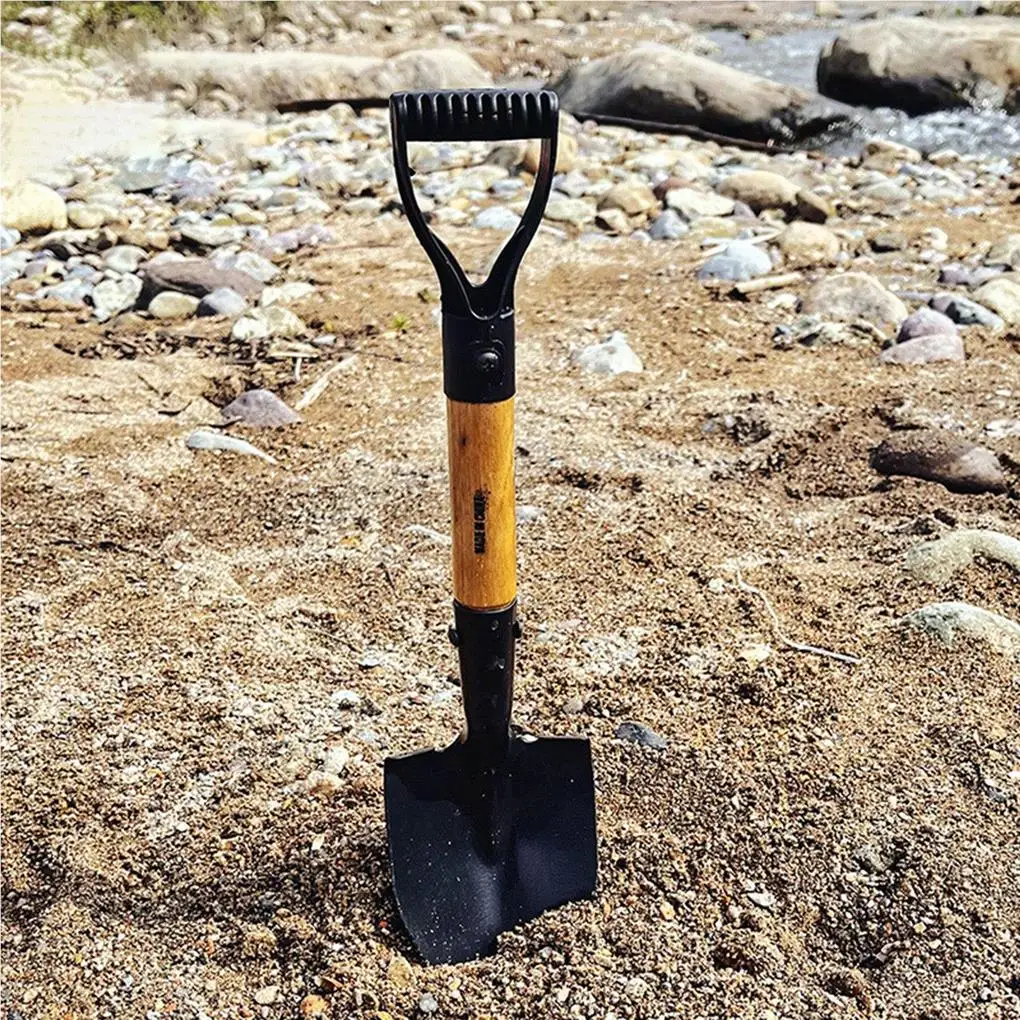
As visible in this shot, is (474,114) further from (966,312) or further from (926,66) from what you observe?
(926,66)

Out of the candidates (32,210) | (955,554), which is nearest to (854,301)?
(955,554)

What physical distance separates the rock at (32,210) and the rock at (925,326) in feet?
13.8

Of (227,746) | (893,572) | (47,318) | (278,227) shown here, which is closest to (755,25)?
(278,227)

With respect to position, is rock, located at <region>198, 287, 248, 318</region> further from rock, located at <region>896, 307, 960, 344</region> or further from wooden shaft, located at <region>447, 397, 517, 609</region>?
wooden shaft, located at <region>447, 397, 517, 609</region>

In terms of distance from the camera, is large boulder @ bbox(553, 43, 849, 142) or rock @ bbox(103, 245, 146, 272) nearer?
rock @ bbox(103, 245, 146, 272)

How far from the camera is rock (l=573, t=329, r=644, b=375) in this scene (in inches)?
171

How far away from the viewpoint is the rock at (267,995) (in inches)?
73.6

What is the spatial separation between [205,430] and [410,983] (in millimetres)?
2459

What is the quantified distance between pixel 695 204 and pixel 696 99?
A: 313cm

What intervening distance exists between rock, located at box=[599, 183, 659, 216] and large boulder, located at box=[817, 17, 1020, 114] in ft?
16.5

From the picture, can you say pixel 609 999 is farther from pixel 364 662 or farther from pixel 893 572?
pixel 893 572

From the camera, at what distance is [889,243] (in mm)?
5707

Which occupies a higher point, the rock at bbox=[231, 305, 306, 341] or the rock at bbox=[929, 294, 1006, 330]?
the rock at bbox=[929, 294, 1006, 330]

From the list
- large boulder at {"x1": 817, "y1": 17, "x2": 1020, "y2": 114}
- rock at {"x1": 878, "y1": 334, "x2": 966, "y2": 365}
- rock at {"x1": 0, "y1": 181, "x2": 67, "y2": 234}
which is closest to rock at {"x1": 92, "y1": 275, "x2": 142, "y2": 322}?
rock at {"x1": 0, "y1": 181, "x2": 67, "y2": 234}
